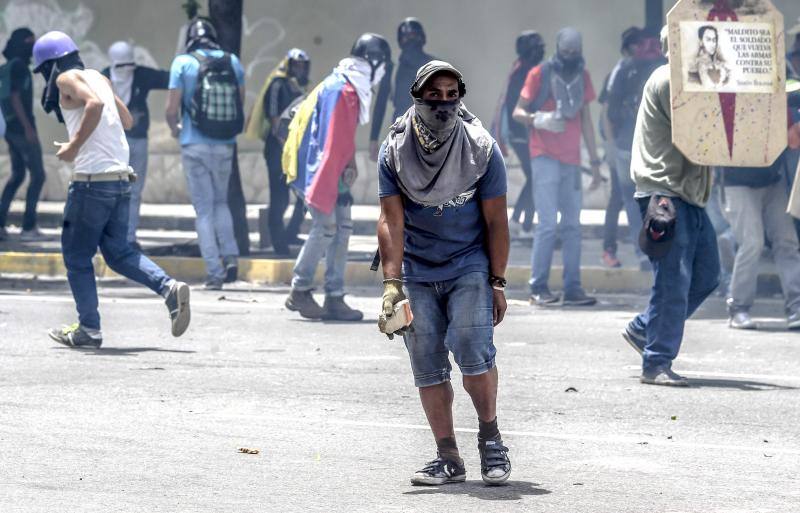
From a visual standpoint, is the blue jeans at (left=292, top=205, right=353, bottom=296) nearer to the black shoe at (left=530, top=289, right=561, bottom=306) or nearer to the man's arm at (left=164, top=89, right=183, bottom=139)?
the black shoe at (left=530, top=289, right=561, bottom=306)

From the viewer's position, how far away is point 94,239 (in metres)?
10.1

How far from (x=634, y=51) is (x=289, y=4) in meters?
7.68

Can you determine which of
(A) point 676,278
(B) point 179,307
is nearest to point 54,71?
(B) point 179,307

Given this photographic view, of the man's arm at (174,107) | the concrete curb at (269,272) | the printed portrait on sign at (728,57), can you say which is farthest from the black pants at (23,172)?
the printed portrait on sign at (728,57)

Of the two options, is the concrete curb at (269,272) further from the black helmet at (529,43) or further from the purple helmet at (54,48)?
the purple helmet at (54,48)

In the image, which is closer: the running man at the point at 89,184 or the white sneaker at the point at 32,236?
the running man at the point at 89,184

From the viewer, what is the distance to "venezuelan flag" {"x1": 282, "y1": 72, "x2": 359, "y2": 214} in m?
11.6

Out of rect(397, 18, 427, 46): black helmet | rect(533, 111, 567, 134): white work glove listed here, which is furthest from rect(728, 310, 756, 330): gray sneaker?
→ rect(397, 18, 427, 46): black helmet

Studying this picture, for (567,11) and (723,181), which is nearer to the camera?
(723,181)

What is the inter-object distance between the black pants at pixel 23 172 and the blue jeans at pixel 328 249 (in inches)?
246

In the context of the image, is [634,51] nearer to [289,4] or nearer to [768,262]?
[768,262]

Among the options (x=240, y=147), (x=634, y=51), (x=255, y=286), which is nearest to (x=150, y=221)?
(x=240, y=147)

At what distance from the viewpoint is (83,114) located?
1006cm

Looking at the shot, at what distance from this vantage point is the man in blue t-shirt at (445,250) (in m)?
6.29
